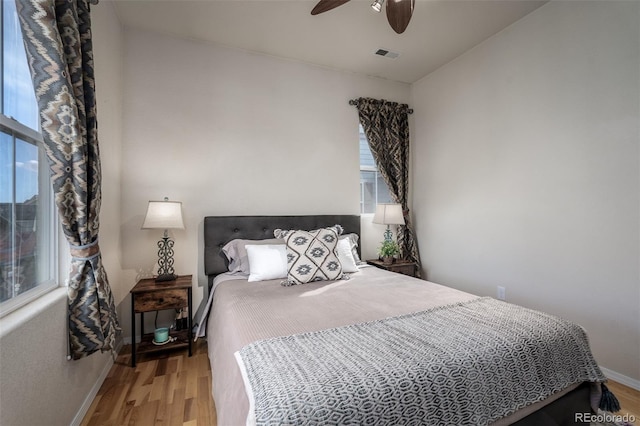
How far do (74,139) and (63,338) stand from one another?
1.01 m

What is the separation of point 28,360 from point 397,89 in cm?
412

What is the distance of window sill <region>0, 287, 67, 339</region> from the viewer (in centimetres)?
106

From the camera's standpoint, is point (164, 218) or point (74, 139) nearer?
point (74, 139)

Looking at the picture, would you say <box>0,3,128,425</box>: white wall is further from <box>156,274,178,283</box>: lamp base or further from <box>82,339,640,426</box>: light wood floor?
<box>156,274,178,283</box>: lamp base

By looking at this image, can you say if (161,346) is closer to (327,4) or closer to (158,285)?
(158,285)

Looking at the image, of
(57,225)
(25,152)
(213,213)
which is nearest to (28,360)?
(57,225)

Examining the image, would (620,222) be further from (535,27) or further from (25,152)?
(25,152)

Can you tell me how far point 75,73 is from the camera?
57.2 inches

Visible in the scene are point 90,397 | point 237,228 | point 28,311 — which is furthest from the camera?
point 237,228

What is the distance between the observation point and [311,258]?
2.35 meters

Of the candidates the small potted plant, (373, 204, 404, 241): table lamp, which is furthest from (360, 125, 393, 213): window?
the small potted plant

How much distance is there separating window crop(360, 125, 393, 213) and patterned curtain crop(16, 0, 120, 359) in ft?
8.81

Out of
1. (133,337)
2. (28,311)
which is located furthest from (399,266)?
(28,311)

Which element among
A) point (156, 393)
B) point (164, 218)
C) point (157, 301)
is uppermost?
point (164, 218)
